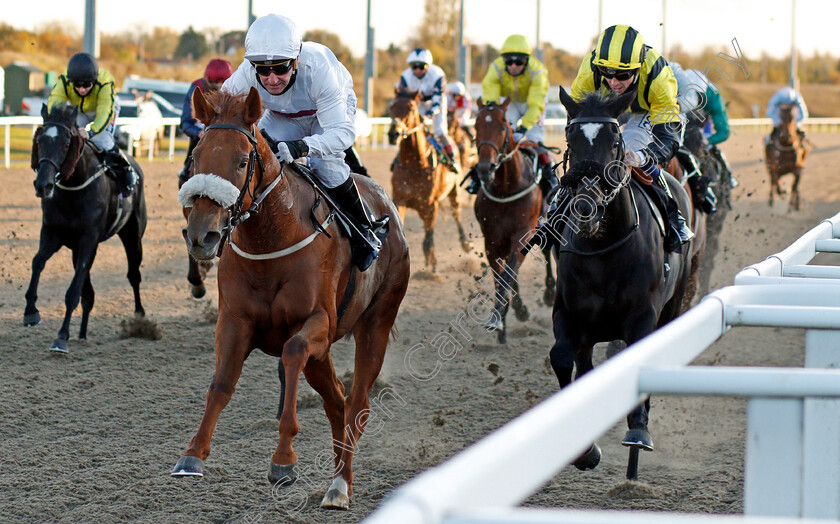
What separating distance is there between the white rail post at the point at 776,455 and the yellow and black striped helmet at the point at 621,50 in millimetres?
3592

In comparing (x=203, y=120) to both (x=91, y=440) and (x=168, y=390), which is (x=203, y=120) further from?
(x=168, y=390)

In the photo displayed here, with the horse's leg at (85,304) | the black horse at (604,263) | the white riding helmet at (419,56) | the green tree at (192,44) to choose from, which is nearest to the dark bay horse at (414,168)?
the white riding helmet at (419,56)

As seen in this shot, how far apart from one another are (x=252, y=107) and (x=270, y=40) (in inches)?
20.6

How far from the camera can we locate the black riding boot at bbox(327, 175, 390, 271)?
441cm

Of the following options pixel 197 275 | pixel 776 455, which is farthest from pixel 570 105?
pixel 197 275

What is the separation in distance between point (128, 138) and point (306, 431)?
43.8ft

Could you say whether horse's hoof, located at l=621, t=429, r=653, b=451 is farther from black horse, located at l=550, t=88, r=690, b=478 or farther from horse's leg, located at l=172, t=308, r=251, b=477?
horse's leg, located at l=172, t=308, r=251, b=477

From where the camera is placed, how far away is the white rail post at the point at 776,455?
1676 millimetres

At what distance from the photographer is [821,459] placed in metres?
1.81

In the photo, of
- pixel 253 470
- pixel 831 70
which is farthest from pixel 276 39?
pixel 831 70

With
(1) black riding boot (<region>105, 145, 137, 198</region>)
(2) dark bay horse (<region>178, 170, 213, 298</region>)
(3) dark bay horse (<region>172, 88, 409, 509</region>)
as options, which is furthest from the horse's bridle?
(3) dark bay horse (<region>172, 88, 409, 509</region>)

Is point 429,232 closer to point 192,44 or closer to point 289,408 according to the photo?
point 289,408

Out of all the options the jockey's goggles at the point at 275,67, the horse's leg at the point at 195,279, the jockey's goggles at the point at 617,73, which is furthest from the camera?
the horse's leg at the point at 195,279

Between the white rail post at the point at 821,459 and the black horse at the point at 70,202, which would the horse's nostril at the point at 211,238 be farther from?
the black horse at the point at 70,202
